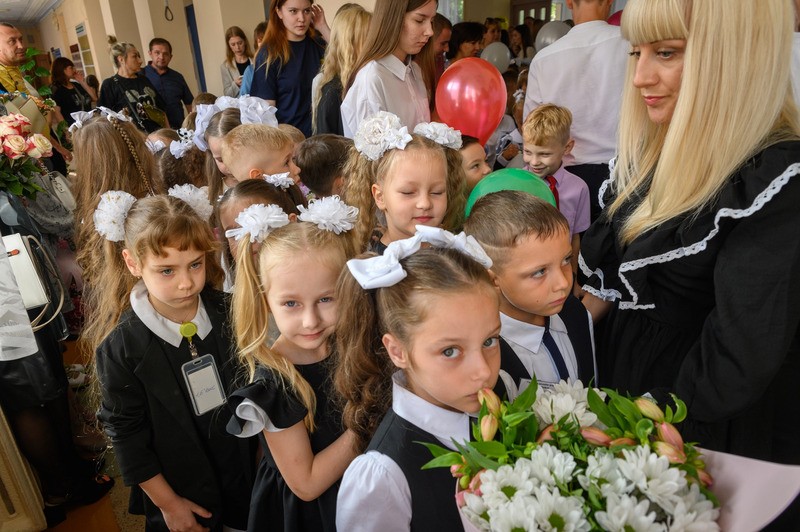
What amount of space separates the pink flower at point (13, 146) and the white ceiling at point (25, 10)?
16606mm

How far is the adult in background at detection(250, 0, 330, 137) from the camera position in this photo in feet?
11.0

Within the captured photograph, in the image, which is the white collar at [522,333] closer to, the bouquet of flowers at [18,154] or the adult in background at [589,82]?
the adult in background at [589,82]

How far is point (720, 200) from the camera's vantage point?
A: 1.05 meters

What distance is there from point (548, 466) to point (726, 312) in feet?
1.97

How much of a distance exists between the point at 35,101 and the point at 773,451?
4.28 meters

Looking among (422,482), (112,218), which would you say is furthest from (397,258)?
(112,218)

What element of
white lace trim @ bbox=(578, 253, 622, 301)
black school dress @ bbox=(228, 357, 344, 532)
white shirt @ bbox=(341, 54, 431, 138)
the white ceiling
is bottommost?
black school dress @ bbox=(228, 357, 344, 532)

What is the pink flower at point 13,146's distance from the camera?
2145 mm

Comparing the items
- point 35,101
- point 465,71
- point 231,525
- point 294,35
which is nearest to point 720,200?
point 231,525

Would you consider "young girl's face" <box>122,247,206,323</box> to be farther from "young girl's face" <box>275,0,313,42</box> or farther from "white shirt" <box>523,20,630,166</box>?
"young girl's face" <box>275,0,313,42</box>

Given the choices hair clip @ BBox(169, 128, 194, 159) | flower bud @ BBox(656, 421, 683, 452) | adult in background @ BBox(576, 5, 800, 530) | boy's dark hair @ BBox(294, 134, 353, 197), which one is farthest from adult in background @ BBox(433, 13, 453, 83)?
flower bud @ BBox(656, 421, 683, 452)

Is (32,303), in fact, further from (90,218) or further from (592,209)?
(592,209)

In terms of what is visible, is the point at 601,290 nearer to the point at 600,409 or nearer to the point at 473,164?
the point at 600,409

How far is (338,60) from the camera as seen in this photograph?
9.47 ft
